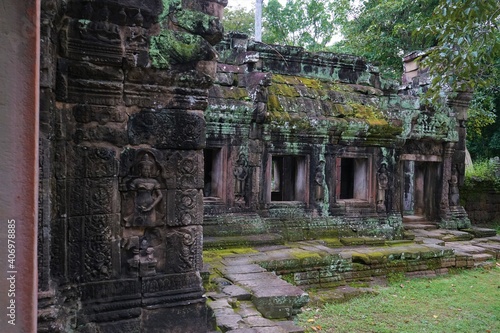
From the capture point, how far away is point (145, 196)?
325 centimetres

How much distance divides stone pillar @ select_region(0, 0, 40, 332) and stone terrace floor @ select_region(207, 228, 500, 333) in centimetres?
250

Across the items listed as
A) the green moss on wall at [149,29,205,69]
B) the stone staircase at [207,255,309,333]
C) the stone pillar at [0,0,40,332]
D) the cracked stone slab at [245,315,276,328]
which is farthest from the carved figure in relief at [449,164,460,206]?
the stone pillar at [0,0,40,332]

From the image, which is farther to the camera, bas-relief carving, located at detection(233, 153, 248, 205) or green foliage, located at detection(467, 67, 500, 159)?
green foliage, located at detection(467, 67, 500, 159)

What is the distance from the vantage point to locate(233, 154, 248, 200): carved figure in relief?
25.3ft

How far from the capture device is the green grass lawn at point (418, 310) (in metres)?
5.16

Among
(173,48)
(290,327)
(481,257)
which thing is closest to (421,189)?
(481,257)

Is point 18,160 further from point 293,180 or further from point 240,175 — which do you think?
point 293,180

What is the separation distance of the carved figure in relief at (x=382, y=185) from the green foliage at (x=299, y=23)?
1466 cm

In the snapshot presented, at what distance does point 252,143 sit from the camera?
7.83 metres

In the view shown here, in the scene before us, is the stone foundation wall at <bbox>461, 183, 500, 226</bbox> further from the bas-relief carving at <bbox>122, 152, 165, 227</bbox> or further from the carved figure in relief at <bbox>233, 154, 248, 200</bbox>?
the bas-relief carving at <bbox>122, 152, 165, 227</bbox>

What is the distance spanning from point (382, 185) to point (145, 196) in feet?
21.6

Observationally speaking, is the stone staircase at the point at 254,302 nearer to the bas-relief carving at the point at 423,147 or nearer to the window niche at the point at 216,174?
the window niche at the point at 216,174

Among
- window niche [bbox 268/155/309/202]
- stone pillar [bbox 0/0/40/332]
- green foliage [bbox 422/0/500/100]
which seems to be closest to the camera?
stone pillar [bbox 0/0/40/332]

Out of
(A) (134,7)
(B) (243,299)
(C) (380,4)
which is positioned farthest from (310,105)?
(C) (380,4)
